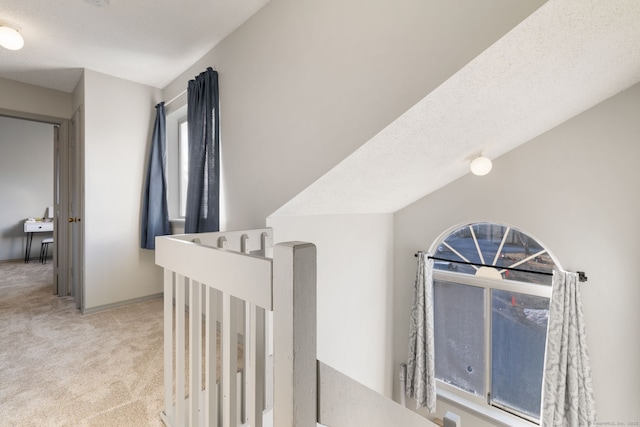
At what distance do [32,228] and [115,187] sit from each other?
3.84 m

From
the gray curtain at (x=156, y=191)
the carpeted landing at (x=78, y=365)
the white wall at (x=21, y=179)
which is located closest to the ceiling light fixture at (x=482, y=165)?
the carpeted landing at (x=78, y=365)

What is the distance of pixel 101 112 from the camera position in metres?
2.72

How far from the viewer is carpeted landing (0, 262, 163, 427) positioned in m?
1.37

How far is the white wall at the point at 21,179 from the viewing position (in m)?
4.98

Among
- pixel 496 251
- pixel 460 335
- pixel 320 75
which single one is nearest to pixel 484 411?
pixel 460 335

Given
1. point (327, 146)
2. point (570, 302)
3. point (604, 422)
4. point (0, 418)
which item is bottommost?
point (604, 422)

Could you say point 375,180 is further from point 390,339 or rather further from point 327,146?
point 390,339

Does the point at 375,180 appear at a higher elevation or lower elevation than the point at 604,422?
higher

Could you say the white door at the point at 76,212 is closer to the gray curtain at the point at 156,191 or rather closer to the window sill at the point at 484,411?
the gray curtain at the point at 156,191

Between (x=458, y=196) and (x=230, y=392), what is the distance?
7.31ft

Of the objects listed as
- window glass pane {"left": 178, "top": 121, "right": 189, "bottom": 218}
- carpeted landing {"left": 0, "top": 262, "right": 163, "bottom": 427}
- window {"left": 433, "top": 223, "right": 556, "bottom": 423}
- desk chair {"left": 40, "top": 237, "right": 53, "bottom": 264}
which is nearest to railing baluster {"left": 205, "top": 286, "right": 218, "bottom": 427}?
carpeted landing {"left": 0, "top": 262, "right": 163, "bottom": 427}

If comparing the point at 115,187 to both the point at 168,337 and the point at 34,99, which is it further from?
the point at 168,337

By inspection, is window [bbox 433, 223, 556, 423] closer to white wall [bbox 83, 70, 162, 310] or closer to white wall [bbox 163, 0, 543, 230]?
white wall [bbox 163, 0, 543, 230]

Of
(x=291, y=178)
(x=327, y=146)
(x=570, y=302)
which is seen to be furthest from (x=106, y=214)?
(x=570, y=302)
